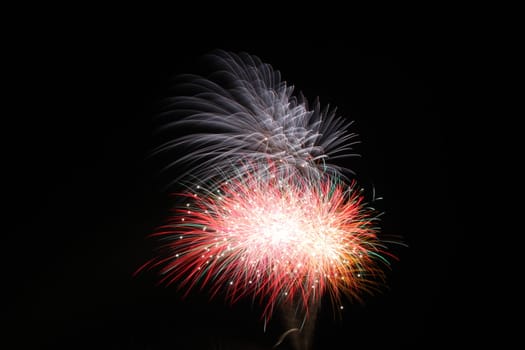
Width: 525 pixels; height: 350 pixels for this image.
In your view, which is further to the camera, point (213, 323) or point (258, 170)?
point (213, 323)

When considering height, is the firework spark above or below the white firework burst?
below

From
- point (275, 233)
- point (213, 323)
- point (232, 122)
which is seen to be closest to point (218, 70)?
point (232, 122)

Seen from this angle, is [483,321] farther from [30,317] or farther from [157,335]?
[30,317]

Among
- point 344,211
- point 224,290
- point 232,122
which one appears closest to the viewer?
point 232,122

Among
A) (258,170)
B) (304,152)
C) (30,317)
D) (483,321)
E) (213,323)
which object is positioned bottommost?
(30,317)

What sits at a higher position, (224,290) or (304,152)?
(304,152)

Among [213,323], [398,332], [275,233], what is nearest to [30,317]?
[213,323]

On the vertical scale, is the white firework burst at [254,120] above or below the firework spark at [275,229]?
above

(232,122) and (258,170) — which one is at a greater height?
(232,122)

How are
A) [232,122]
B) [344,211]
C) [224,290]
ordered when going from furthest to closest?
[224,290] → [344,211] → [232,122]

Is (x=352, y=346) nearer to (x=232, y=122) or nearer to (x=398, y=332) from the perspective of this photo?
(x=398, y=332)
